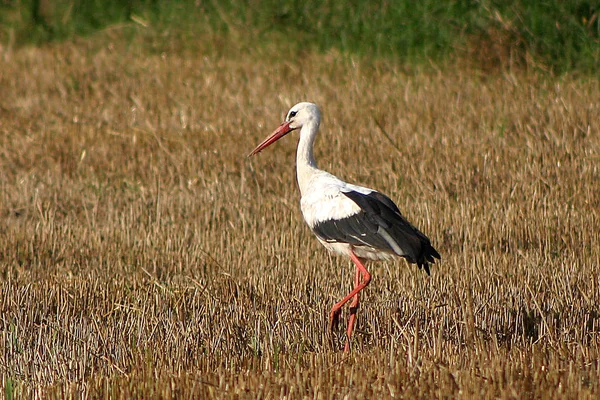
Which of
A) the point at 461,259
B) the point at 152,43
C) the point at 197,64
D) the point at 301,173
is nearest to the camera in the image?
the point at 301,173

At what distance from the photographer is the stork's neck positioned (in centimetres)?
615

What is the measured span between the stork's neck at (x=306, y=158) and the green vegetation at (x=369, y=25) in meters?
5.70

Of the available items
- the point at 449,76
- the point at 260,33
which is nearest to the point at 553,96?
the point at 449,76

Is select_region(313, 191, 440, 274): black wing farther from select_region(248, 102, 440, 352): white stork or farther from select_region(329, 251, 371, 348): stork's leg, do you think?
select_region(329, 251, 371, 348): stork's leg

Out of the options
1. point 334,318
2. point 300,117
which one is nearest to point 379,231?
point 334,318

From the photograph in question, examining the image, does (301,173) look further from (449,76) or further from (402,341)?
(449,76)

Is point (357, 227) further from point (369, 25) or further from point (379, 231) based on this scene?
point (369, 25)

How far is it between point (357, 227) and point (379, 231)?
0.18 metres

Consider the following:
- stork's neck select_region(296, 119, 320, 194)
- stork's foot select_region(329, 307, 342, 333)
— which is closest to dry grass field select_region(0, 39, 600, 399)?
stork's foot select_region(329, 307, 342, 333)

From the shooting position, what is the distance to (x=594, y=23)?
462 inches

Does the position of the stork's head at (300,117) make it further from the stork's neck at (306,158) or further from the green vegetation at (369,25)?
the green vegetation at (369,25)

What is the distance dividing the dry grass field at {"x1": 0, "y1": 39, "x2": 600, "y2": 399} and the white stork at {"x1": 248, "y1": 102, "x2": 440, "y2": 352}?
293 mm

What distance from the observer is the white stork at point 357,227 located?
17.1 ft

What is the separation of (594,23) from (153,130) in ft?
18.4
